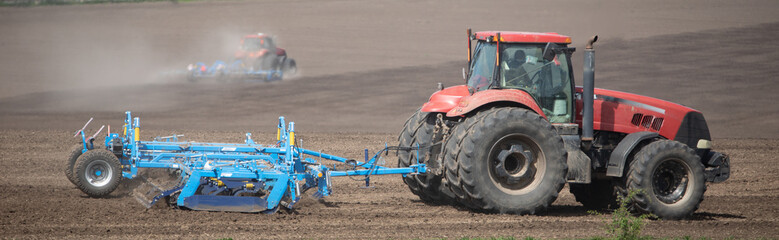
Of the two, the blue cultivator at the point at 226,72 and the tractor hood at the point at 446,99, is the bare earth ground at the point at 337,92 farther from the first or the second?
the tractor hood at the point at 446,99

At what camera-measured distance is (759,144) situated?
16922 millimetres

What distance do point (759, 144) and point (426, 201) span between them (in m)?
9.85

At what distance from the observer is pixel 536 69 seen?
912cm

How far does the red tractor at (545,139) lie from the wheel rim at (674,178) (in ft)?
0.04

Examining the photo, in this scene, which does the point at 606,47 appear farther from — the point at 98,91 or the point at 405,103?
the point at 98,91

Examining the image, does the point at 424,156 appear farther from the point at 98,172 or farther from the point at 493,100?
the point at 98,172

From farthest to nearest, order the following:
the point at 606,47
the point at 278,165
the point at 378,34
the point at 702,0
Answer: the point at 378,34 → the point at 702,0 → the point at 606,47 → the point at 278,165

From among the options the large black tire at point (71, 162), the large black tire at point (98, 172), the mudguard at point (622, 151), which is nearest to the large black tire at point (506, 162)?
the mudguard at point (622, 151)

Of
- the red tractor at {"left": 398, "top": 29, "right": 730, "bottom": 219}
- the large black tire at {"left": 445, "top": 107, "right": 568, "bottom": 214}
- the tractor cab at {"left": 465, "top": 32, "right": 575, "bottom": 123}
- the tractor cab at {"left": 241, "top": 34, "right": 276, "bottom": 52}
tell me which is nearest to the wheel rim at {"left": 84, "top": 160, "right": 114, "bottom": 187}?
the red tractor at {"left": 398, "top": 29, "right": 730, "bottom": 219}

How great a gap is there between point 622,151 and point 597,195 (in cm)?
133

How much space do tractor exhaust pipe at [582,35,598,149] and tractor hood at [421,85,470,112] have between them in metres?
1.37

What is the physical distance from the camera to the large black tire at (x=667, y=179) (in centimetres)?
894

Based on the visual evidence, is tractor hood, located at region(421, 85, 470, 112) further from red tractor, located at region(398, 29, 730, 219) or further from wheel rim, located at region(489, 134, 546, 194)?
wheel rim, located at region(489, 134, 546, 194)

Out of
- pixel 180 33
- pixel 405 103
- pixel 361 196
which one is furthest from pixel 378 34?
pixel 361 196
